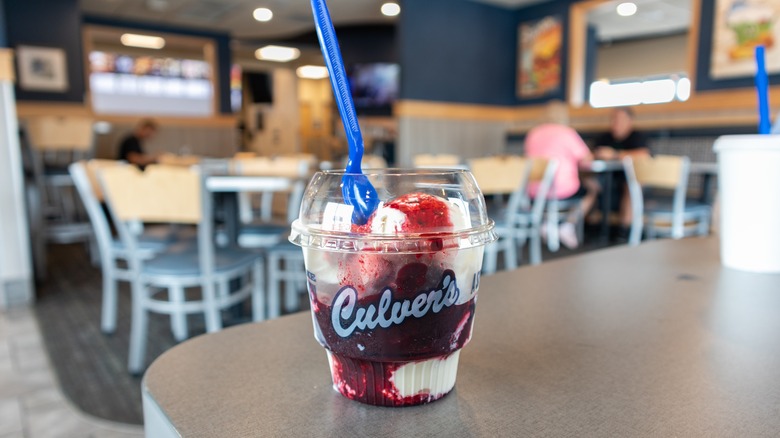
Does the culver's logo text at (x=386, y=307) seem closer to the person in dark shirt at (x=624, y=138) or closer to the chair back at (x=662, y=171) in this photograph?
the chair back at (x=662, y=171)

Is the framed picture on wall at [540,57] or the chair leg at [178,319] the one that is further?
the framed picture on wall at [540,57]

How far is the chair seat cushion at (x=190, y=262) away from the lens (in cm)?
207

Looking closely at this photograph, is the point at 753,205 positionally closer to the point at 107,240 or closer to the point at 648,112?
the point at 107,240

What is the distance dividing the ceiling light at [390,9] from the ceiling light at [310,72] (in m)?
5.01

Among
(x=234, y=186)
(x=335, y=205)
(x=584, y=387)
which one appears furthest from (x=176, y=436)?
(x=234, y=186)

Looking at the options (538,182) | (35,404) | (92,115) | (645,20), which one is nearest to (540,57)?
(645,20)

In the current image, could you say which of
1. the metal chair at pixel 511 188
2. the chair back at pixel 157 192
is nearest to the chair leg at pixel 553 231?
the metal chair at pixel 511 188

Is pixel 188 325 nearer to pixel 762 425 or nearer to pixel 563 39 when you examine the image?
pixel 762 425

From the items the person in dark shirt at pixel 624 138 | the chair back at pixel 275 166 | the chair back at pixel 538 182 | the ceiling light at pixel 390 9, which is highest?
the ceiling light at pixel 390 9

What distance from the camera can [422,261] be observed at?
13.8 inches

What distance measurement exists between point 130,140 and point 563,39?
20.7 ft

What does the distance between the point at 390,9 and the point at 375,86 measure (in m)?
1.54

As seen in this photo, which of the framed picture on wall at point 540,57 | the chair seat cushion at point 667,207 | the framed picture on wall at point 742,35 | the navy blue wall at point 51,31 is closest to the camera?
the chair seat cushion at point 667,207

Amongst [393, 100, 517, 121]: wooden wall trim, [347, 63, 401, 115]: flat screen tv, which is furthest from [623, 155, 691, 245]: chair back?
[347, 63, 401, 115]: flat screen tv
